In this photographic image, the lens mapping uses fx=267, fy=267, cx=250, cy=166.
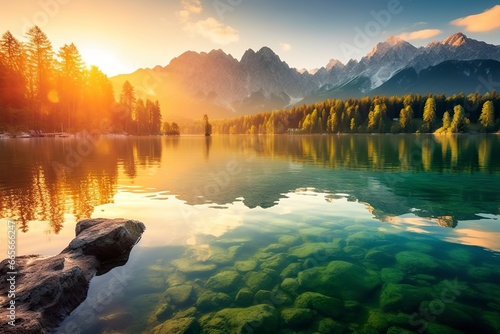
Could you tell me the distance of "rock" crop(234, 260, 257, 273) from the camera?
11.0m

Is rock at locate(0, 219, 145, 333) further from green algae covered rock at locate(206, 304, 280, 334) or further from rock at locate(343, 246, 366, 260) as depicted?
rock at locate(343, 246, 366, 260)

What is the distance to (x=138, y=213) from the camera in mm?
18859

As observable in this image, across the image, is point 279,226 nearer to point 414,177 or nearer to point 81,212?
point 81,212

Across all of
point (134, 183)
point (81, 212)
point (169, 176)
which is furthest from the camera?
point (169, 176)

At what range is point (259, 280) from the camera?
33.2 ft

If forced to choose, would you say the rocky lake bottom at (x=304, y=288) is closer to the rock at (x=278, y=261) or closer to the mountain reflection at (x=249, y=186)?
the rock at (x=278, y=261)

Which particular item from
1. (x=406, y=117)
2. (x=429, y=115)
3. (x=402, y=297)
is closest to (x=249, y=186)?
(x=402, y=297)

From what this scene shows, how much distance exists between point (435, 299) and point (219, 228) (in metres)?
10.6

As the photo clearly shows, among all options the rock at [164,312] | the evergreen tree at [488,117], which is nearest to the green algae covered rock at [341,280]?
the rock at [164,312]

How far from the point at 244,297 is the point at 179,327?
2.36 metres

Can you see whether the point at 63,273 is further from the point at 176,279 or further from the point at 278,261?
the point at 278,261

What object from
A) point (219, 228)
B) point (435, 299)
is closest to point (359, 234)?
point (435, 299)

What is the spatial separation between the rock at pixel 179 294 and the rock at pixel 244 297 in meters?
1.69

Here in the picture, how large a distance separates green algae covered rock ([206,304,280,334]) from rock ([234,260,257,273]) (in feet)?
8.09
